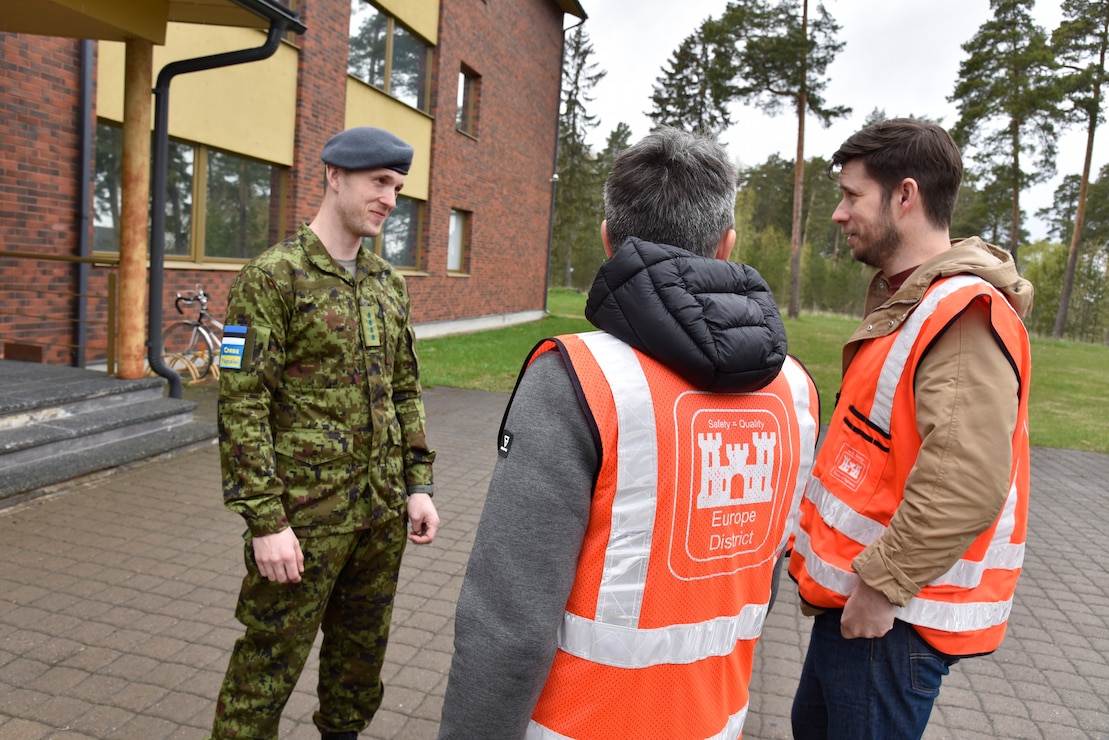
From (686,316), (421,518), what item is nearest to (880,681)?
(686,316)

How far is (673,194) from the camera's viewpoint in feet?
4.78

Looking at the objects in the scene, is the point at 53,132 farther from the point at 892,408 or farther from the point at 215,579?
the point at 892,408

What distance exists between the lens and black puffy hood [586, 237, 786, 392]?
1.35 m

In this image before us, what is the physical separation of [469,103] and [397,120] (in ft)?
13.7

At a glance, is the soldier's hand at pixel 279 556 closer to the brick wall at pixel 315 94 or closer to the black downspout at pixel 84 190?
the black downspout at pixel 84 190

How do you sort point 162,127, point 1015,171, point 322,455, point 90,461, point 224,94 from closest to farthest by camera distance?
point 322,455
point 90,461
point 162,127
point 224,94
point 1015,171

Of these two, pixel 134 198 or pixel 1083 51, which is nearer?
pixel 134 198

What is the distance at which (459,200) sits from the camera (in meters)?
18.4

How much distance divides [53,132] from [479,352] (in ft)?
29.4

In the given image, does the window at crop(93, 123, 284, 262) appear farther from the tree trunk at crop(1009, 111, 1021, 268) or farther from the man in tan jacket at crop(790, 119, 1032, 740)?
the tree trunk at crop(1009, 111, 1021, 268)

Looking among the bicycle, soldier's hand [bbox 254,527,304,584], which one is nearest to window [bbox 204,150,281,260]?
the bicycle

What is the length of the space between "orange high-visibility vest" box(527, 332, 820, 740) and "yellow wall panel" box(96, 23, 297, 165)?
898 centimetres

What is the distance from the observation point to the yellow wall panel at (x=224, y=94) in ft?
27.8

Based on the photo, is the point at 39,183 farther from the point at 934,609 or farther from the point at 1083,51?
the point at 1083,51
